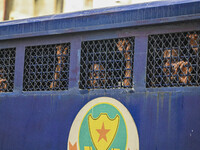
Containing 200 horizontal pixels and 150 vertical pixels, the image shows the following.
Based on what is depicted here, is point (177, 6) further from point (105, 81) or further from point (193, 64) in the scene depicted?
point (105, 81)

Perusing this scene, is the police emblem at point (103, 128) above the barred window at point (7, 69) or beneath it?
beneath

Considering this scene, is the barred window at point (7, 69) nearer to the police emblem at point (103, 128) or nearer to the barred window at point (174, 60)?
the police emblem at point (103, 128)

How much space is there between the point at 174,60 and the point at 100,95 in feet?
3.39

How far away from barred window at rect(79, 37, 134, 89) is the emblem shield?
1.36ft

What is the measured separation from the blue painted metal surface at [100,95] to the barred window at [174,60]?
88mm

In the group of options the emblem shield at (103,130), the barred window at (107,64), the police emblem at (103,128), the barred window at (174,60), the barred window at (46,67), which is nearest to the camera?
the barred window at (174,60)

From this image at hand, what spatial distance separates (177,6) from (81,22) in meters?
1.38

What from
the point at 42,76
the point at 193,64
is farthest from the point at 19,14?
the point at 193,64

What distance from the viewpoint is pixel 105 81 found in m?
5.51

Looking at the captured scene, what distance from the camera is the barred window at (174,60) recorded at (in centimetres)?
488

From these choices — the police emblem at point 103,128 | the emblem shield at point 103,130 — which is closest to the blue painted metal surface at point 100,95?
the police emblem at point 103,128

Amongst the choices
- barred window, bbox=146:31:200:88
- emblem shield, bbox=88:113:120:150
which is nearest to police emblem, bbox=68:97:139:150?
emblem shield, bbox=88:113:120:150

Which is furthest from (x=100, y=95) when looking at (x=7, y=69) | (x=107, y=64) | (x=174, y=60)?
(x=7, y=69)

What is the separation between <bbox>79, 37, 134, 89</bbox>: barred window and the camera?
5.37 metres
